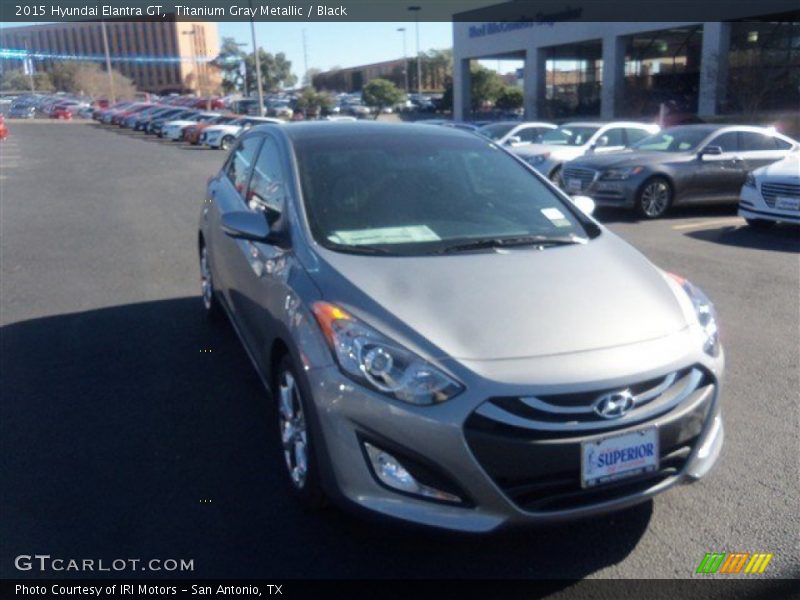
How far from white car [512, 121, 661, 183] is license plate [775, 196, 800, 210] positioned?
4.85 metres

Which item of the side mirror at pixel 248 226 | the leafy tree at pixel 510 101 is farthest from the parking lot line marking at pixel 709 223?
the leafy tree at pixel 510 101

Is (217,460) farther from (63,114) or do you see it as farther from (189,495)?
(63,114)

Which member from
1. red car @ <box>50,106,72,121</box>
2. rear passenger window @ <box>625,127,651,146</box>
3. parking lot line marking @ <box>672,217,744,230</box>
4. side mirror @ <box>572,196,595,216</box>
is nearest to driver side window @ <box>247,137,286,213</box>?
side mirror @ <box>572,196,595,216</box>

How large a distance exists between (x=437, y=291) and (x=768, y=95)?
100 ft

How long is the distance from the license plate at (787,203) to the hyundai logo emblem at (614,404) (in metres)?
7.89

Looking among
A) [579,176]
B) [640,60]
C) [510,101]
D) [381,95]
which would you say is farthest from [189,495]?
[381,95]

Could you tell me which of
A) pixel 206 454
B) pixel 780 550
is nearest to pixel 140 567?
pixel 206 454

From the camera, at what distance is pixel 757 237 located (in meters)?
9.71

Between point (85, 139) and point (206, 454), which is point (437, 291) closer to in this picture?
point (206, 454)

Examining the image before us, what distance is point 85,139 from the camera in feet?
111

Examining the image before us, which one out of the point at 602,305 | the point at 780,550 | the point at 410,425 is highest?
the point at 602,305

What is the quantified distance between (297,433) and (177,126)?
1272 inches

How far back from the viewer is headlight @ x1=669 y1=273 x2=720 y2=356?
3.17 m

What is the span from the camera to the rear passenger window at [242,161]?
4.94 m
